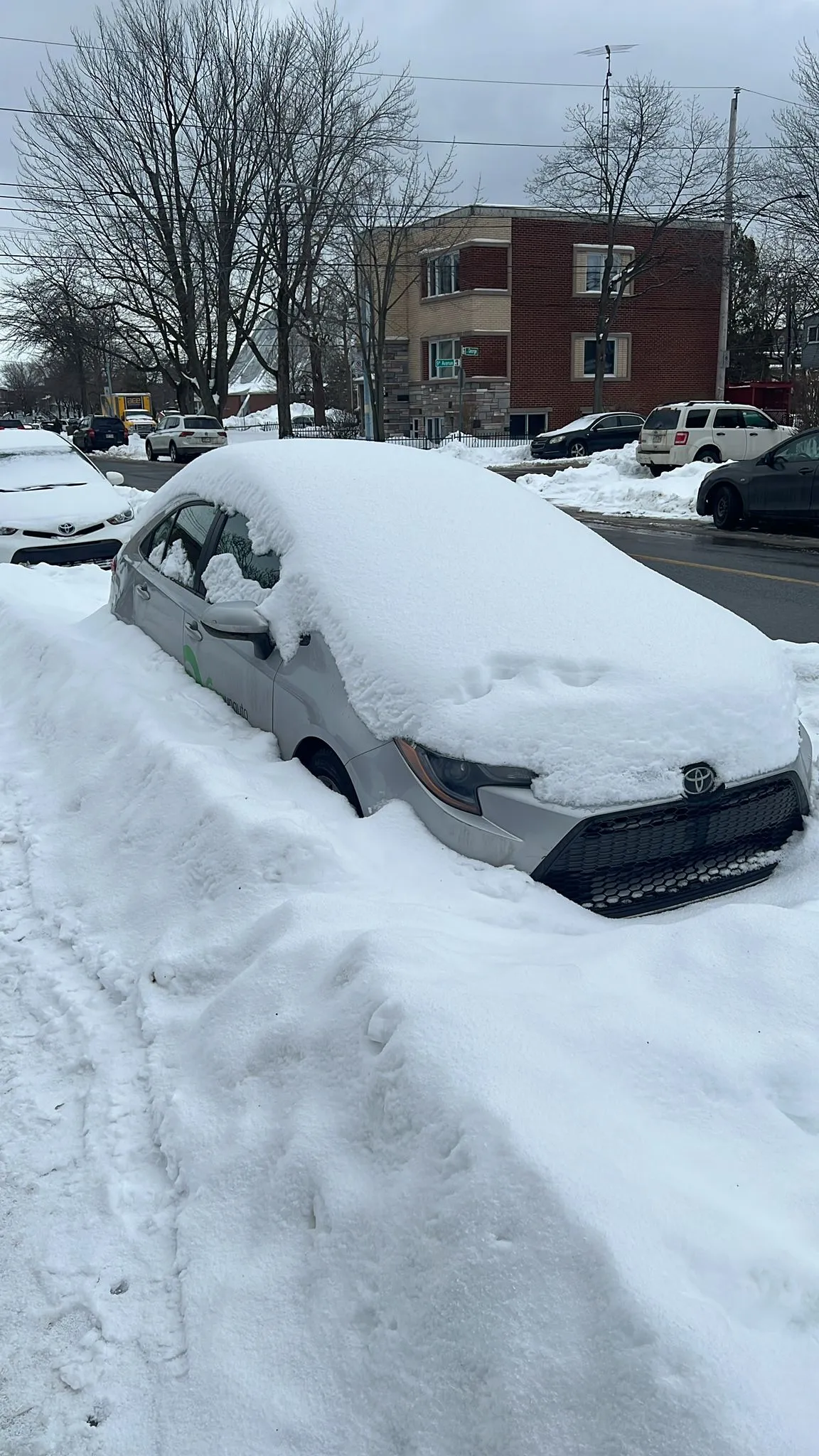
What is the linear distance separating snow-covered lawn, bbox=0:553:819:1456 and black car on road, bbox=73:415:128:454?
176 feet

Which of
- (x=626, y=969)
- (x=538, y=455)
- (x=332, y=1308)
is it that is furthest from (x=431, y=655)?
(x=538, y=455)

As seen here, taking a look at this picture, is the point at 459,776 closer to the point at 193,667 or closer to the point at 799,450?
the point at 193,667

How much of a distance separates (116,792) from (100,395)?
328 ft

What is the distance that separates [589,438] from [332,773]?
102 ft

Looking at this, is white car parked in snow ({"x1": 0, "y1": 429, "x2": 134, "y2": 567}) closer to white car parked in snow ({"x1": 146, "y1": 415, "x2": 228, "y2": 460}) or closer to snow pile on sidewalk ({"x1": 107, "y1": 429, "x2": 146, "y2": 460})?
white car parked in snow ({"x1": 146, "y1": 415, "x2": 228, "y2": 460})

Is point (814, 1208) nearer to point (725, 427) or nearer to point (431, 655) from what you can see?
point (431, 655)

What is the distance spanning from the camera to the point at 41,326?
4194 cm

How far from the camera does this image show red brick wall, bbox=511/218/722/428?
40156 mm

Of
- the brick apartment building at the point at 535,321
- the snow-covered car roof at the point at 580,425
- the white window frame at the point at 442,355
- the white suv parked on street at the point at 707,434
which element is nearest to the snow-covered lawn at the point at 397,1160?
the white suv parked on street at the point at 707,434

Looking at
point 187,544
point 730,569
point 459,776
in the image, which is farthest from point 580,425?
point 459,776

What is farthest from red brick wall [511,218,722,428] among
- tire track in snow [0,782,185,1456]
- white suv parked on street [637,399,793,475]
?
tire track in snow [0,782,185,1456]

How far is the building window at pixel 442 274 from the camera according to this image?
40.2 metres

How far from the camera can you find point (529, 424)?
41.1 metres

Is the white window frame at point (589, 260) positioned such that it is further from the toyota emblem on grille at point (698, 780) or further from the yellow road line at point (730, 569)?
the toyota emblem on grille at point (698, 780)
